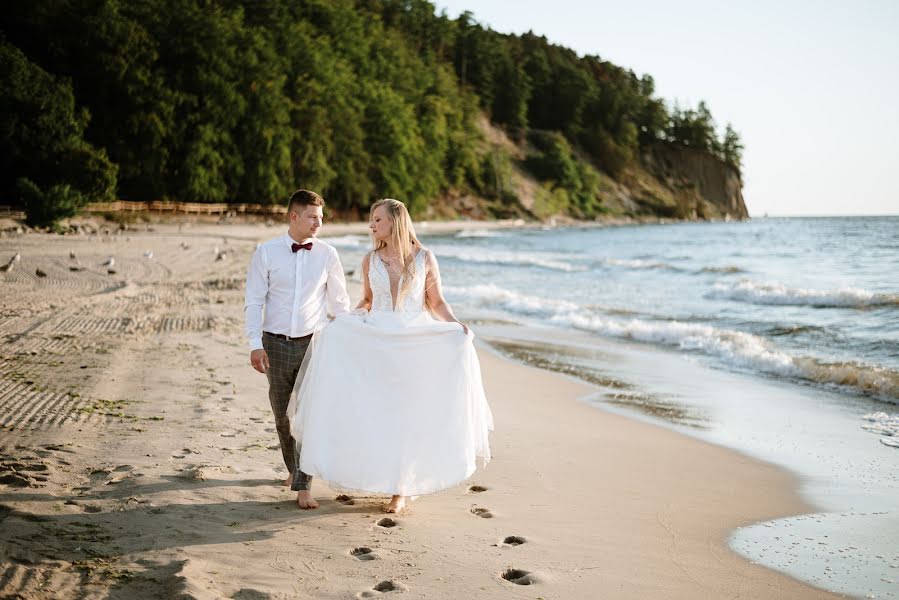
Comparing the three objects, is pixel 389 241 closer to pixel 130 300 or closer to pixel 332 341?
pixel 332 341

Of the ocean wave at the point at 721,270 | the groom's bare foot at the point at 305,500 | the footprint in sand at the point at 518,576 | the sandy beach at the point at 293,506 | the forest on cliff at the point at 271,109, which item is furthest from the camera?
the forest on cliff at the point at 271,109

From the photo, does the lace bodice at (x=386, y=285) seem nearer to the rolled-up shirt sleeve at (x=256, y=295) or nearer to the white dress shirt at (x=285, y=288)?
Answer: the white dress shirt at (x=285, y=288)

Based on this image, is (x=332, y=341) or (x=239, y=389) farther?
(x=239, y=389)

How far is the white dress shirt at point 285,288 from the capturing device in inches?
202

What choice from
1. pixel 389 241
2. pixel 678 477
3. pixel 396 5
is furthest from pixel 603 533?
pixel 396 5

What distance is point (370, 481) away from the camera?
487cm

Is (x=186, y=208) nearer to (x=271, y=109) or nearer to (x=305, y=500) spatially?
(x=271, y=109)

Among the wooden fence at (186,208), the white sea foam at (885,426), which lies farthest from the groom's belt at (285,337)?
the wooden fence at (186,208)

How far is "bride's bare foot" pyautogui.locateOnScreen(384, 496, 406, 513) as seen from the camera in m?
5.04

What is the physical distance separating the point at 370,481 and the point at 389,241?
1.49 meters

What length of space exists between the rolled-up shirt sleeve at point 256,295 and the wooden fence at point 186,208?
4173 centimetres

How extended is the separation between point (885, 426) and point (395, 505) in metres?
5.75

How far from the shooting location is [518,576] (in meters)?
4.13

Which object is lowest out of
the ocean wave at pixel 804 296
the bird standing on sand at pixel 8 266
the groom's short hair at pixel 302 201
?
the ocean wave at pixel 804 296
